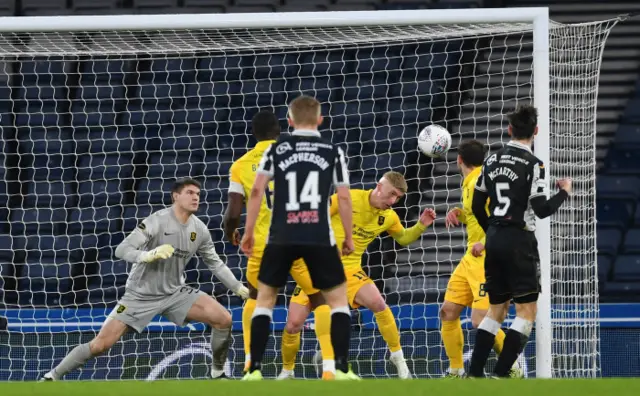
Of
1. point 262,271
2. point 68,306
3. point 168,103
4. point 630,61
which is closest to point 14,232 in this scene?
point 68,306

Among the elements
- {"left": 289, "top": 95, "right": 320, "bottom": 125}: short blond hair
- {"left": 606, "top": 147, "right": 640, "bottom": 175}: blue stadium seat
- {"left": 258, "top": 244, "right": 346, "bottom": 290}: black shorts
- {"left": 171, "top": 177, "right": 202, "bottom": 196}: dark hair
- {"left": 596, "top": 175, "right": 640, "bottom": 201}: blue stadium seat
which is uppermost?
{"left": 606, "top": 147, "right": 640, "bottom": 175}: blue stadium seat

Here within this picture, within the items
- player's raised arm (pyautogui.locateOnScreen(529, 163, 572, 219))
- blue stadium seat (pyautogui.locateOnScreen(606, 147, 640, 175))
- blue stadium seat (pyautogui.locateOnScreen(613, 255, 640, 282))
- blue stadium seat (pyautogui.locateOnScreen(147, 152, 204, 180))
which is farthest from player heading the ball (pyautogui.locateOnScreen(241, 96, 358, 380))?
blue stadium seat (pyautogui.locateOnScreen(606, 147, 640, 175))

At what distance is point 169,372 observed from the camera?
35.7 feet

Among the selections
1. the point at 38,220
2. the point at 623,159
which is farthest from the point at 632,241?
the point at 38,220

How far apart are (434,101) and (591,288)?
355cm

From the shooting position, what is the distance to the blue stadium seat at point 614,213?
516 inches

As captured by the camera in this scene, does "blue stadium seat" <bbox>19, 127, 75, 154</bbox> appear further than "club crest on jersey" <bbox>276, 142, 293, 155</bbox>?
Yes

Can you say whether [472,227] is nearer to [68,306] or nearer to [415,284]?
[415,284]

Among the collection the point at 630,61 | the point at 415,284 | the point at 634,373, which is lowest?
the point at 634,373

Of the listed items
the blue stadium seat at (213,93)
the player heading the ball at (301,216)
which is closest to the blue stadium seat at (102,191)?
the blue stadium seat at (213,93)

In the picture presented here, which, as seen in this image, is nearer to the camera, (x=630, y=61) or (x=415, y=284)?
A: (x=415, y=284)

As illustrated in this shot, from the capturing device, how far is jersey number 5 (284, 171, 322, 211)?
274 inches

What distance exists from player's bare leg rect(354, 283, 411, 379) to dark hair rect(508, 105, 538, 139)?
2.12 m

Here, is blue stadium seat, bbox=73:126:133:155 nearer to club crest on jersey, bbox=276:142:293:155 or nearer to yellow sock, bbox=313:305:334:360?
yellow sock, bbox=313:305:334:360
